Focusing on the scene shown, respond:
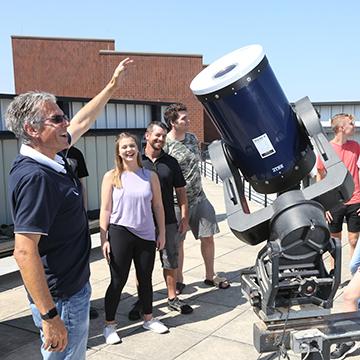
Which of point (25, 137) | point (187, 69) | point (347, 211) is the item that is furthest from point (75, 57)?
point (25, 137)

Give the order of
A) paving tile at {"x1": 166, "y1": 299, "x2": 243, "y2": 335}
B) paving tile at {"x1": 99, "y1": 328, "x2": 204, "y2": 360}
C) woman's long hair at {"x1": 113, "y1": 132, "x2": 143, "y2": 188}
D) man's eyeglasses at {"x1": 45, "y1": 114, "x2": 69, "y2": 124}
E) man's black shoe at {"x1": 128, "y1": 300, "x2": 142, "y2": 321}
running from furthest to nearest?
man's black shoe at {"x1": 128, "y1": 300, "x2": 142, "y2": 321}
paving tile at {"x1": 166, "y1": 299, "x2": 243, "y2": 335}
woman's long hair at {"x1": 113, "y1": 132, "x2": 143, "y2": 188}
paving tile at {"x1": 99, "y1": 328, "x2": 204, "y2": 360}
man's eyeglasses at {"x1": 45, "y1": 114, "x2": 69, "y2": 124}

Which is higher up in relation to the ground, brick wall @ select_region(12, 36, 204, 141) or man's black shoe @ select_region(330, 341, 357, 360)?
brick wall @ select_region(12, 36, 204, 141)

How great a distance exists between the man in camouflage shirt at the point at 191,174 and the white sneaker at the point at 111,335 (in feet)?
3.47

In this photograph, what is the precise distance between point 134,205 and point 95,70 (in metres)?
23.1

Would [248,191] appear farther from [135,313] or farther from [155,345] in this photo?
[155,345]

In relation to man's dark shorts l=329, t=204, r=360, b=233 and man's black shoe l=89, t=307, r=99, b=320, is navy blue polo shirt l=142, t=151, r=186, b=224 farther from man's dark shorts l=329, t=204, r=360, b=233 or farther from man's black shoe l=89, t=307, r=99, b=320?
man's dark shorts l=329, t=204, r=360, b=233

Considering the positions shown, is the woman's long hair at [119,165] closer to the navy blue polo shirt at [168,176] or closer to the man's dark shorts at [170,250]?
the navy blue polo shirt at [168,176]

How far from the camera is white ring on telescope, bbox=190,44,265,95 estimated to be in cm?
213

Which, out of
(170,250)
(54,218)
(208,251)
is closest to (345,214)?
(208,251)

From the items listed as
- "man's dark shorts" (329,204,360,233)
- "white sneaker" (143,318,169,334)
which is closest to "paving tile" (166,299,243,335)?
"white sneaker" (143,318,169,334)

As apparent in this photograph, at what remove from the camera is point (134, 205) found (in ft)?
11.9

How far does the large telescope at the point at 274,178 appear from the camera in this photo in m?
1.97

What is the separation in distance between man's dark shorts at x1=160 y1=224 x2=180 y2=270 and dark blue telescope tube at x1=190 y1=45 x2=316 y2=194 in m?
1.80

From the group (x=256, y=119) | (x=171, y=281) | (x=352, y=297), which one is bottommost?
(x=171, y=281)
